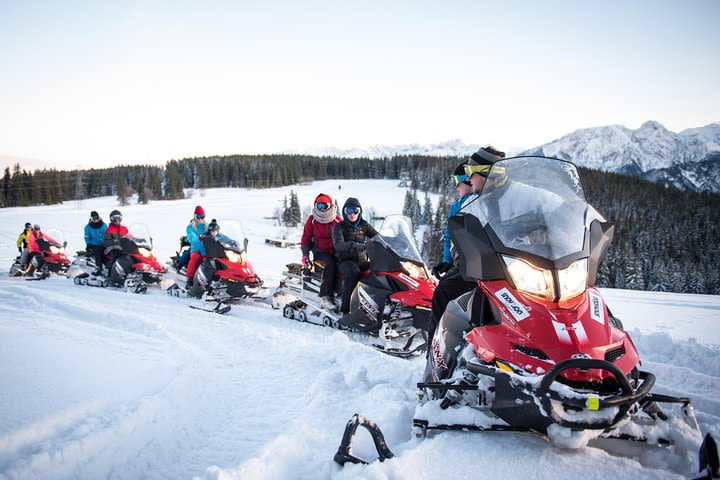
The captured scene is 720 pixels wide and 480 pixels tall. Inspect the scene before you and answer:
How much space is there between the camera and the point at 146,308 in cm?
677

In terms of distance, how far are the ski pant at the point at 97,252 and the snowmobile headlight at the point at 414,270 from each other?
884 cm

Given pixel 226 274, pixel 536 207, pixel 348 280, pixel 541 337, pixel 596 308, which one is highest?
pixel 536 207

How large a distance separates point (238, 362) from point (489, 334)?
2833 mm

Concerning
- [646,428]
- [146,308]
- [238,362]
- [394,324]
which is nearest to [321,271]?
[394,324]

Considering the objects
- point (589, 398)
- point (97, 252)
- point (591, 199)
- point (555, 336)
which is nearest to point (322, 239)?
point (555, 336)

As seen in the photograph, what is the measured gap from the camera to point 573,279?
2.23 metres

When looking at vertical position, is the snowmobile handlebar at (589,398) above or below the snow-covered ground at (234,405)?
above

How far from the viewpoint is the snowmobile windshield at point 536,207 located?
2.33m

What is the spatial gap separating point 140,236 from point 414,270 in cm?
793

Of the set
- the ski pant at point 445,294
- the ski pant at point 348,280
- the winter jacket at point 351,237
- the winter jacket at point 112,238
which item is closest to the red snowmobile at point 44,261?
the winter jacket at point 112,238

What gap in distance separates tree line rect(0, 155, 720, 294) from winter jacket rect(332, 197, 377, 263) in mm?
30509

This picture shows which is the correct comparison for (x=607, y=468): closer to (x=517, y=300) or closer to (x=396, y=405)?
(x=517, y=300)

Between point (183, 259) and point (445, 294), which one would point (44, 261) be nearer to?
point (183, 259)

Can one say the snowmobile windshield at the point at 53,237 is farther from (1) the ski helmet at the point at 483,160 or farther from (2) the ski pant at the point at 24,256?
(1) the ski helmet at the point at 483,160
